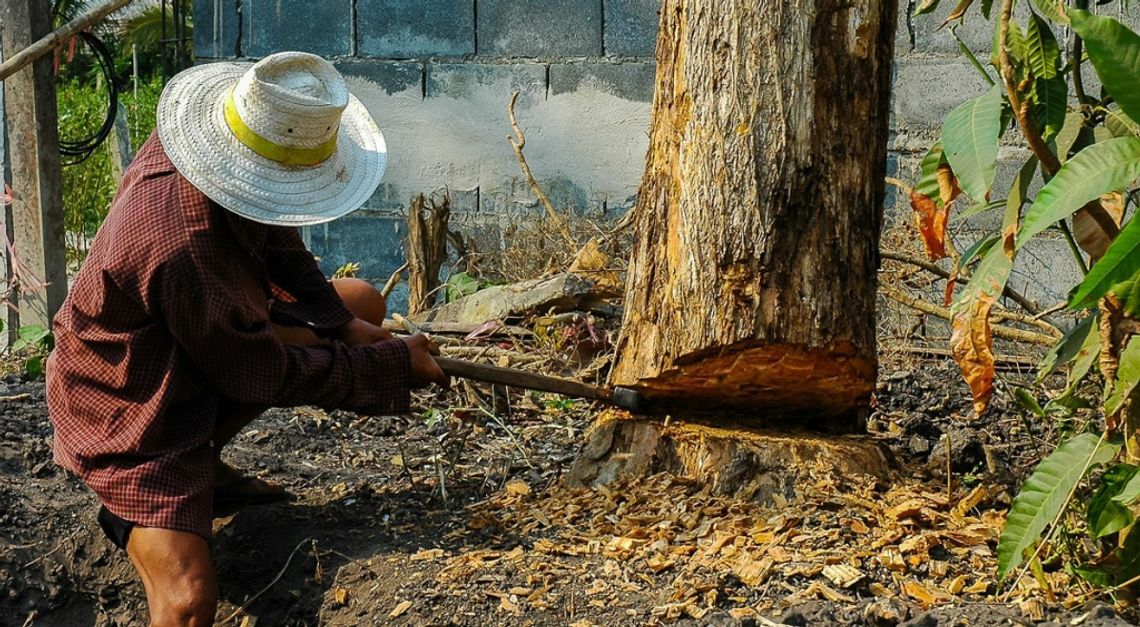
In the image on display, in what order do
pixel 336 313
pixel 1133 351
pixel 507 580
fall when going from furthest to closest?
pixel 336 313 < pixel 507 580 < pixel 1133 351

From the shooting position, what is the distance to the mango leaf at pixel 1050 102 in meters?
2.45

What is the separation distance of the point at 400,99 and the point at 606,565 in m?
3.95

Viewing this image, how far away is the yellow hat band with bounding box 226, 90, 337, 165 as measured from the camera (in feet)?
9.32

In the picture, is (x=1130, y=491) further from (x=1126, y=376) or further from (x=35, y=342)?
(x=35, y=342)

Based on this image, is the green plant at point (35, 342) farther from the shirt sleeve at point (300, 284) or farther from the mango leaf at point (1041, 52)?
the mango leaf at point (1041, 52)

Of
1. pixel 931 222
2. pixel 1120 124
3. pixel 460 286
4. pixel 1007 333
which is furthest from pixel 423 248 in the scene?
pixel 1120 124

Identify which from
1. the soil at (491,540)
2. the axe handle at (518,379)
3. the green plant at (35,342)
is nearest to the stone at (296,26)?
the green plant at (35,342)

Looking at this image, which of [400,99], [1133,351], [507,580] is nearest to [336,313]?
[507,580]

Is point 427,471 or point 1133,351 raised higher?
point 1133,351

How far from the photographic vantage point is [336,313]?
3.42 meters

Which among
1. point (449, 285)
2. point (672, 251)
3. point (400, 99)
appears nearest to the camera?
point (672, 251)

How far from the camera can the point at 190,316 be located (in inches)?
108

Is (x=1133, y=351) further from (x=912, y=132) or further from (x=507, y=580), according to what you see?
(x=912, y=132)

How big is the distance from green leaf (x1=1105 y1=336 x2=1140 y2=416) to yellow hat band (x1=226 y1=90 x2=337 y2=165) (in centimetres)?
179
